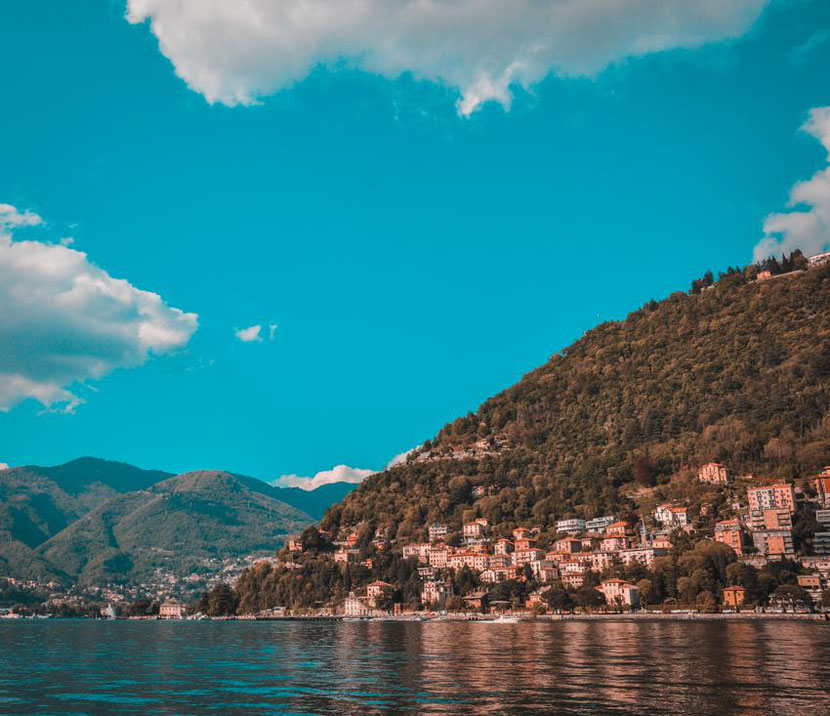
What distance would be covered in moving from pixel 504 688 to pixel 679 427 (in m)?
153

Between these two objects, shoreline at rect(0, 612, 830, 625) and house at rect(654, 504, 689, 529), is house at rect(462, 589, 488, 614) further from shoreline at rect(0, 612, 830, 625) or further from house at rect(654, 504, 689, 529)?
house at rect(654, 504, 689, 529)

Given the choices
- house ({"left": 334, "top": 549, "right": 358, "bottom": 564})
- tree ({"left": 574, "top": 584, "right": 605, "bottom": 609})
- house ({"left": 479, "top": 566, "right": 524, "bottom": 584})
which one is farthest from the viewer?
house ({"left": 334, "top": 549, "right": 358, "bottom": 564})

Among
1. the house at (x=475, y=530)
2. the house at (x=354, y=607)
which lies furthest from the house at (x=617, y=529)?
the house at (x=354, y=607)

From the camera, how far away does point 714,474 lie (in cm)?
15588

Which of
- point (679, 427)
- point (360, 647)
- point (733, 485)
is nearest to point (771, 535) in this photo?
point (733, 485)

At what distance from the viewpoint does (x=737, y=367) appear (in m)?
187

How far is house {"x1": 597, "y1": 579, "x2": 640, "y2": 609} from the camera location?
127 metres

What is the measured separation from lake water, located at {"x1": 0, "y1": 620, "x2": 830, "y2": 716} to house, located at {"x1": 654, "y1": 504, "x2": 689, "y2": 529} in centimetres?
7034

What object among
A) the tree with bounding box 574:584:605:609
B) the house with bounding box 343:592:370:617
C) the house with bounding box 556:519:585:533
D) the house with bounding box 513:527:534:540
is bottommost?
the house with bounding box 343:592:370:617

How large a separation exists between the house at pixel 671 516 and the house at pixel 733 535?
10710mm

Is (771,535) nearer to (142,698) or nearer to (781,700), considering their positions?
(781,700)

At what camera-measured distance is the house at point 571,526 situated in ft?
555

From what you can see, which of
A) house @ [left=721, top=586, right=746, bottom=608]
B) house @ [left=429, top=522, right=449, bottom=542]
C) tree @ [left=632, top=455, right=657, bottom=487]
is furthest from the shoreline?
tree @ [left=632, top=455, right=657, bottom=487]

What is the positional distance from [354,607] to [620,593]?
215 ft
